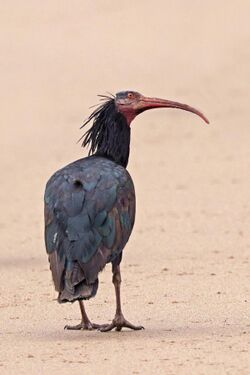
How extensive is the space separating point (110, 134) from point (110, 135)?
2 cm

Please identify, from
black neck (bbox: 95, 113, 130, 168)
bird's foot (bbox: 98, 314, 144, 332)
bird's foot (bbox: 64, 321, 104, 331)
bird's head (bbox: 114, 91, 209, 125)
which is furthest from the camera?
bird's head (bbox: 114, 91, 209, 125)

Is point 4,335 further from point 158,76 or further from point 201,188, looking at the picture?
point 158,76

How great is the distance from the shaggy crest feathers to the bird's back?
57cm

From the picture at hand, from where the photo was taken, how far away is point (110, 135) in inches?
511

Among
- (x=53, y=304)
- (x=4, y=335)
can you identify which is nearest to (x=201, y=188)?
(x=53, y=304)

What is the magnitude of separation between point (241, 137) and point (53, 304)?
→ 51.9 ft

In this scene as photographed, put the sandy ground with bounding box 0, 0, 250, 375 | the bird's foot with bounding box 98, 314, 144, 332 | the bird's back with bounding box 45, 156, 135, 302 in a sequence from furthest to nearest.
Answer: the bird's foot with bounding box 98, 314, 144, 332
the bird's back with bounding box 45, 156, 135, 302
the sandy ground with bounding box 0, 0, 250, 375

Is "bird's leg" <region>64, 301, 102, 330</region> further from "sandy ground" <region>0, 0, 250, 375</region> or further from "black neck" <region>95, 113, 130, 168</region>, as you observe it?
"black neck" <region>95, 113, 130, 168</region>

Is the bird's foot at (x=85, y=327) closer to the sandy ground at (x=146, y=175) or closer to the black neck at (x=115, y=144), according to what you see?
the sandy ground at (x=146, y=175)

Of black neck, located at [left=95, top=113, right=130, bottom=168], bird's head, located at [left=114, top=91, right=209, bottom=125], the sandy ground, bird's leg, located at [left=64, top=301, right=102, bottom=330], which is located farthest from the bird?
bird's head, located at [left=114, top=91, right=209, bottom=125]

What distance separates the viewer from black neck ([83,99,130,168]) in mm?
12969

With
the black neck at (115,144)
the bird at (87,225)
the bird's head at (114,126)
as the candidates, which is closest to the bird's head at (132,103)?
the bird's head at (114,126)

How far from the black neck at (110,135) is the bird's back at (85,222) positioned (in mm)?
564

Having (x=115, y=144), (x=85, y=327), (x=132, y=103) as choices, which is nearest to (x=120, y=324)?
(x=85, y=327)
